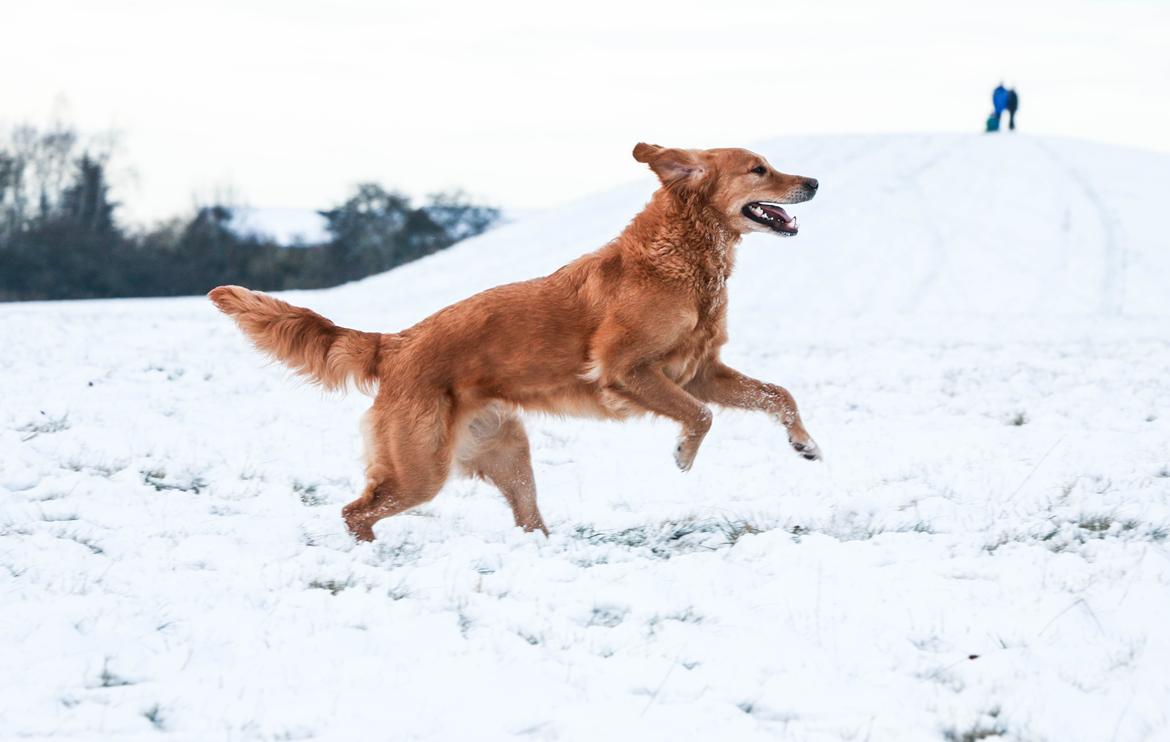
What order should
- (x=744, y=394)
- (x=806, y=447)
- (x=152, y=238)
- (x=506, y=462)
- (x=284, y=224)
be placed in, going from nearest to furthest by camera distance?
1. (x=506, y=462)
2. (x=806, y=447)
3. (x=744, y=394)
4. (x=152, y=238)
5. (x=284, y=224)

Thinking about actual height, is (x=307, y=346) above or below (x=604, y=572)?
above

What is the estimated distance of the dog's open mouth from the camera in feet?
19.4

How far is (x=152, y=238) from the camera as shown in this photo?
162 ft

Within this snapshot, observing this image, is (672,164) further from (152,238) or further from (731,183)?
(152,238)

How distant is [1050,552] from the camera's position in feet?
14.6

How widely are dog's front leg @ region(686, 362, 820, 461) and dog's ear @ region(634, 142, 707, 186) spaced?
100cm

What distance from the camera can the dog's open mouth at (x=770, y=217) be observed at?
592 centimetres

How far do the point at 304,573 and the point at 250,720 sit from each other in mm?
1376

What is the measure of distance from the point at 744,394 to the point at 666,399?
1.94ft

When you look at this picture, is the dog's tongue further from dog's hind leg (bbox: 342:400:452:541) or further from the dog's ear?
dog's hind leg (bbox: 342:400:452:541)

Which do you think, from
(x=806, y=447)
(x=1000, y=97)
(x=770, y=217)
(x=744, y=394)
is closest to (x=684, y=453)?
(x=744, y=394)

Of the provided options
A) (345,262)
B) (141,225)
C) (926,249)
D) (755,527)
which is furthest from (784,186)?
(141,225)

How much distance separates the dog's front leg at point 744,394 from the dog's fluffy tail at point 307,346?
1711 millimetres

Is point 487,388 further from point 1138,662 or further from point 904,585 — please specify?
point 1138,662
